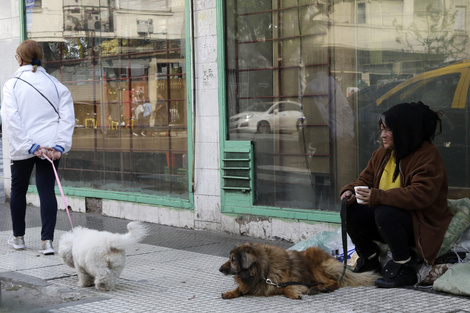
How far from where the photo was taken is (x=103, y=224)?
8430mm

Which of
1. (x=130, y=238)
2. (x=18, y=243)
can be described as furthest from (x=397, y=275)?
(x=18, y=243)

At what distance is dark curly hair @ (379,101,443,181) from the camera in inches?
200

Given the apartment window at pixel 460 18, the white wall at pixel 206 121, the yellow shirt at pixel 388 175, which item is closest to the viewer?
the yellow shirt at pixel 388 175

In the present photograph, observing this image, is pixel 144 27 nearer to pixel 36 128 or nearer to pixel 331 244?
pixel 36 128

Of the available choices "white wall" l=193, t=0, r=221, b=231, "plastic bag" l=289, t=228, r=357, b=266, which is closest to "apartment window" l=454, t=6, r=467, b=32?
"plastic bag" l=289, t=228, r=357, b=266

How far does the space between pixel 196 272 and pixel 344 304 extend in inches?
62.0

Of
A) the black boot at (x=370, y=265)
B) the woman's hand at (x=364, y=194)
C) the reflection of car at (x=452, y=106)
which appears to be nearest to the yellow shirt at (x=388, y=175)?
the woman's hand at (x=364, y=194)

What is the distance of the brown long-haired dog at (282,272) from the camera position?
4.68 meters

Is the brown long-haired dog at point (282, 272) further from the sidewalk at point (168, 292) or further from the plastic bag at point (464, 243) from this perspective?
the plastic bag at point (464, 243)

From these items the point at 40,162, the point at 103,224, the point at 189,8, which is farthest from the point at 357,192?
the point at 103,224

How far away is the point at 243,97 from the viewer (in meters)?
7.50

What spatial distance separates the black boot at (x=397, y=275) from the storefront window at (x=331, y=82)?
123cm

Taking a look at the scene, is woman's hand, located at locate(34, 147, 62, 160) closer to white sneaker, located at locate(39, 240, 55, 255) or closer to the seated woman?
white sneaker, located at locate(39, 240, 55, 255)

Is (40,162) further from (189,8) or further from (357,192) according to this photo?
(357,192)
